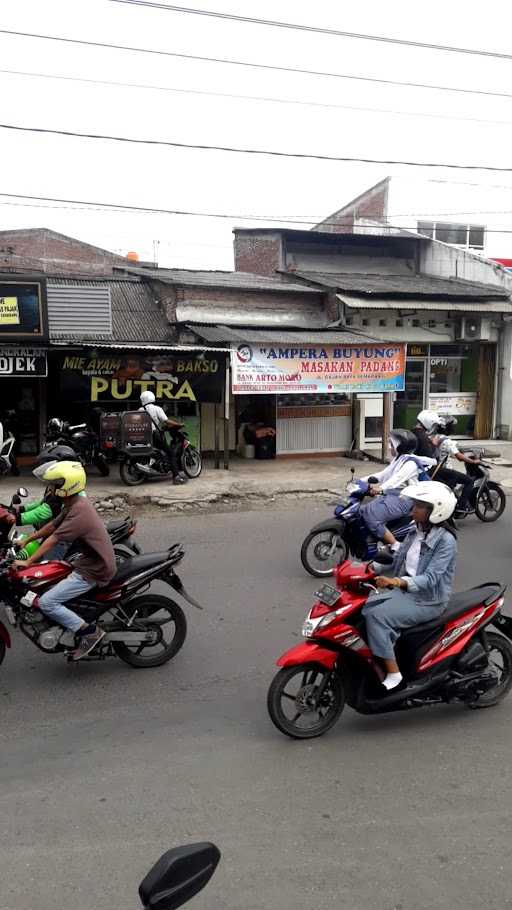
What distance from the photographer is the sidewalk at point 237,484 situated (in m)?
11.5

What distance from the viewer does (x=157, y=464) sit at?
1295 cm

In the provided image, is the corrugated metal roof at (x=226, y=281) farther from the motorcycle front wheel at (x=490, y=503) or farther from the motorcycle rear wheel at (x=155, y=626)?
the motorcycle rear wheel at (x=155, y=626)

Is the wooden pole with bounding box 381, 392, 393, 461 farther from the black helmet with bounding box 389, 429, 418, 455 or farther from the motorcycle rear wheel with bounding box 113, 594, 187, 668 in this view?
the motorcycle rear wheel with bounding box 113, 594, 187, 668

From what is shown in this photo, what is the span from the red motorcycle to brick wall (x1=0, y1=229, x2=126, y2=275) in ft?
96.3

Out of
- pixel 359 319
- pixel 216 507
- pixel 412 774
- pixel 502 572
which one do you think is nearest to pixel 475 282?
pixel 359 319

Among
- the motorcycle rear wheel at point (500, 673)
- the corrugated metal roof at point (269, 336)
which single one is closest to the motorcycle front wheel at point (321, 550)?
the motorcycle rear wheel at point (500, 673)

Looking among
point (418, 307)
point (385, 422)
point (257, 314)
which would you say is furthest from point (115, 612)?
point (418, 307)

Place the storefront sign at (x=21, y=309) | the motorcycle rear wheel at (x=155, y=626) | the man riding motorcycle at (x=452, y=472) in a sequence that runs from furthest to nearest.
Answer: the storefront sign at (x=21, y=309), the man riding motorcycle at (x=452, y=472), the motorcycle rear wheel at (x=155, y=626)

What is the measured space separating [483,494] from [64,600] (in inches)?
277

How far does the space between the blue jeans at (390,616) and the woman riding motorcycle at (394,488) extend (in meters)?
2.81

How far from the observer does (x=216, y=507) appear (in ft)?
36.9

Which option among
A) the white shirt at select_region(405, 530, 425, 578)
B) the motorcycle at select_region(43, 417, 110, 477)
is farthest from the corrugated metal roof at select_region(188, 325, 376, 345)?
the white shirt at select_region(405, 530, 425, 578)

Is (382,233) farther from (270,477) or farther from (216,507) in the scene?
(216,507)

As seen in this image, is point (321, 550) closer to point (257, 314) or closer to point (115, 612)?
point (115, 612)
